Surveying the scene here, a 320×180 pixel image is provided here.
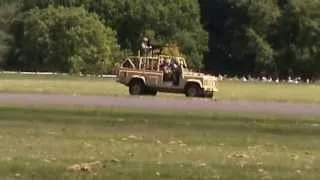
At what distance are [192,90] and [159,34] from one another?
68597 millimetres

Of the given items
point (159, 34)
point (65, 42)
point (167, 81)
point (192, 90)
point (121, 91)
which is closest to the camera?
point (192, 90)

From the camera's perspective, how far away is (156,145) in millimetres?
17234

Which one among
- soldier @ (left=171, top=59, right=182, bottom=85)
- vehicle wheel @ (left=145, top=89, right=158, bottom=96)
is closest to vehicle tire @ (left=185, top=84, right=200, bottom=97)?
soldier @ (left=171, top=59, right=182, bottom=85)

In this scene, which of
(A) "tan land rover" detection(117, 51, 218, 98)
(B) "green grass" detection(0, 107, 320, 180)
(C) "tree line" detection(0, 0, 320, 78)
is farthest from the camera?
(C) "tree line" detection(0, 0, 320, 78)

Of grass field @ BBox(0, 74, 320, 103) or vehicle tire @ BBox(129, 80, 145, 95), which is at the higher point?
vehicle tire @ BBox(129, 80, 145, 95)

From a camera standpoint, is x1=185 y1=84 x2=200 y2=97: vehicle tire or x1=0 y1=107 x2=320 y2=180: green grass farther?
x1=185 y1=84 x2=200 y2=97: vehicle tire

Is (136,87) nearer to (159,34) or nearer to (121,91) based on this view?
(121,91)

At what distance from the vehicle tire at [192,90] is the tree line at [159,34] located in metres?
58.8

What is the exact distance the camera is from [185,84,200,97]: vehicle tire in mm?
47594

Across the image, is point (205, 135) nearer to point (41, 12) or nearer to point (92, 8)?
point (41, 12)

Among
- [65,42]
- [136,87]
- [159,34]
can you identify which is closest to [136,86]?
[136,87]

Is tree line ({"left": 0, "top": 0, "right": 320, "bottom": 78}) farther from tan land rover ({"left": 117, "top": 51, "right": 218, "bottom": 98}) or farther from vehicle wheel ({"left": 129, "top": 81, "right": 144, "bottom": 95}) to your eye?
vehicle wheel ({"left": 129, "top": 81, "right": 144, "bottom": 95})

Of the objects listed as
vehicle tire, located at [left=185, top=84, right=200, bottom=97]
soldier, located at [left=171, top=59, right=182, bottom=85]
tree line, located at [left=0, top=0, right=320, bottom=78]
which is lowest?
vehicle tire, located at [left=185, top=84, right=200, bottom=97]

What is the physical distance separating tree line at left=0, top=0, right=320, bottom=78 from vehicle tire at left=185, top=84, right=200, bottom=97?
5881 cm
